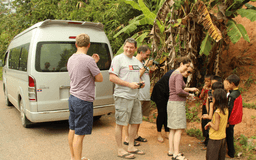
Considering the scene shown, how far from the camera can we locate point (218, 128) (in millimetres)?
3363

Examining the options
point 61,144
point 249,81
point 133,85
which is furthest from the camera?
point 249,81

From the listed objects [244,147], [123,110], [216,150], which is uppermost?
[123,110]

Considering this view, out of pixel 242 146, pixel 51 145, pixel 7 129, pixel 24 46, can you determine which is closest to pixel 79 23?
pixel 24 46

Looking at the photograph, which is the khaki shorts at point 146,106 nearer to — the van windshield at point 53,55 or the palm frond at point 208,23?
the van windshield at point 53,55

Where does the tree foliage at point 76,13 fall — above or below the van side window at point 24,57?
above

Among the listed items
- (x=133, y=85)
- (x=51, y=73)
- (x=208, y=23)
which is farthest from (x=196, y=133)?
(x=51, y=73)

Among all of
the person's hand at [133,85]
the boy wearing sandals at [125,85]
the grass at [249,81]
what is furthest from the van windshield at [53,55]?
the grass at [249,81]

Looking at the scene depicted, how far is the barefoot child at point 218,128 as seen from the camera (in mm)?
3357

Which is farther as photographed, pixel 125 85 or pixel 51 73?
pixel 51 73

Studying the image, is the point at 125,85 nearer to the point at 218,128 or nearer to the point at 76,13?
the point at 218,128

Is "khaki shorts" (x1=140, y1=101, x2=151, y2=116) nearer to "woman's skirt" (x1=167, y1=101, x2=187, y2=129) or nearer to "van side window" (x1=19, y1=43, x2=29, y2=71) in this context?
"woman's skirt" (x1=167, y1=101, x2=187, y2=129)

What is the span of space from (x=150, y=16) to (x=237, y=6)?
2731 millimetres

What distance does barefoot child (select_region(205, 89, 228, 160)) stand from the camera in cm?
336

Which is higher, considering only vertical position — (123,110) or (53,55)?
(53,55)
